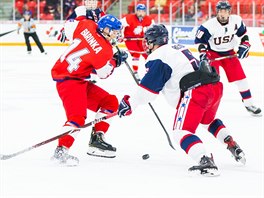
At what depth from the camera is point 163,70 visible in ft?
11.0

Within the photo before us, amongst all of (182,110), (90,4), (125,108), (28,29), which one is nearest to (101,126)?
(125,108)

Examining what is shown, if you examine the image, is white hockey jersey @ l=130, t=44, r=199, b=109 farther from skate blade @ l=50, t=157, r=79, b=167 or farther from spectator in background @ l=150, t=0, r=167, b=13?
spectator in background @ l=150, t=0, r=167, b=13

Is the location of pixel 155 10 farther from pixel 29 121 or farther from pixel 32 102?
pixel 29 121

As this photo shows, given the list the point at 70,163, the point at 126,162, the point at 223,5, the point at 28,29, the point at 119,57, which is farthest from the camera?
the point at 28,29

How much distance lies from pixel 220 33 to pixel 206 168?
96.2 inches

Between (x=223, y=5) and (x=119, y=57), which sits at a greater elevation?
(x=223, y=5)

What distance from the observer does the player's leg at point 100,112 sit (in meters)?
3.99

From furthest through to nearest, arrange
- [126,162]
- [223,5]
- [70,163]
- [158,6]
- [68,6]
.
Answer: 1. [68,6]
2. [158,6]
3. [223,5]
4. [126,162]
5. [70,163]

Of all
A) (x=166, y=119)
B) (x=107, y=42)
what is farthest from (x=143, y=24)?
(x=107, y=42)

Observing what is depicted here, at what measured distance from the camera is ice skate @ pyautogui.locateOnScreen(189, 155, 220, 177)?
11.0ft

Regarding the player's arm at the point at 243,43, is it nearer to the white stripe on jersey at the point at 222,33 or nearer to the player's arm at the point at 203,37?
the white stripe on jersey at the point at 222,33

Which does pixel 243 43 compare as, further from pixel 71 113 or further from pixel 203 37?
pixel 71 113

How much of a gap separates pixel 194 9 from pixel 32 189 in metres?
10.4

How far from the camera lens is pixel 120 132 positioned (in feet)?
16.0
